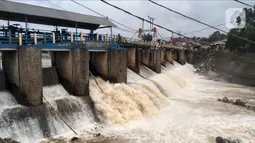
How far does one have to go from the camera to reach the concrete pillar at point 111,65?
1667 centimetres

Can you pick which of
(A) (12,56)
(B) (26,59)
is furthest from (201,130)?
(A) (12,56)

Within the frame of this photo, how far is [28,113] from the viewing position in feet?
35.0

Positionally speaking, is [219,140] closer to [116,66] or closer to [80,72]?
[80,72]

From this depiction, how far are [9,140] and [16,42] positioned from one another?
501 centimetres

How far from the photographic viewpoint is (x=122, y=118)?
13211mm

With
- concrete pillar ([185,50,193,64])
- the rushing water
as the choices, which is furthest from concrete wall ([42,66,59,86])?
concrete pillar ([185,50,193,64])

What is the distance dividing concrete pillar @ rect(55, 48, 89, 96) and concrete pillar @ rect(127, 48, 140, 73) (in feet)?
31.1

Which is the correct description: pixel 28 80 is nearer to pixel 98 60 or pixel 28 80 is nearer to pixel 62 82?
pixel 62 82

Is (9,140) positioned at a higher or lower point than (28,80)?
lower

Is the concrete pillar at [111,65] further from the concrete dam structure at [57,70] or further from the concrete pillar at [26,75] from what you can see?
the concrete pillar at [26,75]

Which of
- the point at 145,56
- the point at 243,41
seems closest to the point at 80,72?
the point at 145,56

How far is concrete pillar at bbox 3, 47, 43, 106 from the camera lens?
35.8ft

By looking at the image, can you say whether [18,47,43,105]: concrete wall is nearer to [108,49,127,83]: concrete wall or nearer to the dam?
the dam

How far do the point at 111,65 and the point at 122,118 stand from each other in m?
4.80
